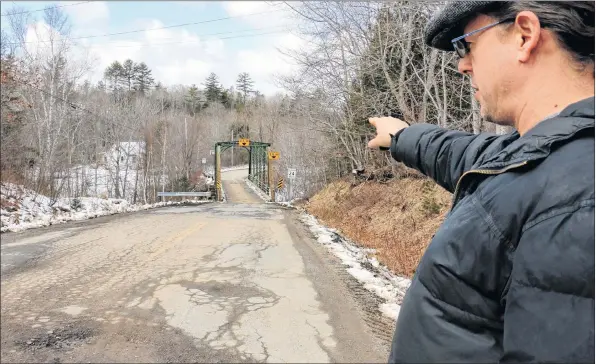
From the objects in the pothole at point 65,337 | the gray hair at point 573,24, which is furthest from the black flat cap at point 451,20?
the pothole at point 65,337

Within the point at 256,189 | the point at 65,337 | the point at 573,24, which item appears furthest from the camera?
the point at 256,189

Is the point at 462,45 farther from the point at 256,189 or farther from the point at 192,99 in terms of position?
the point at 256,189

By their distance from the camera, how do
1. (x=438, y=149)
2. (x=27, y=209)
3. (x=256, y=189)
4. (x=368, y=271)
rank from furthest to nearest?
(x=368, y=271)
(x=256, y=189)
(x=438, y=149)
(x=27, y=209)

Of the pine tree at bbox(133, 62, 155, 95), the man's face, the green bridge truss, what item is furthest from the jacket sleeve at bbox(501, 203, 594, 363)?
the green bridge truss

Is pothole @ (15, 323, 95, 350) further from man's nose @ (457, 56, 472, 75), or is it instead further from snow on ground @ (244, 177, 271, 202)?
man's nose @ (457, 56, 472, 75)

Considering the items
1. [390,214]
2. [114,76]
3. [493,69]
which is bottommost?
[390,214]

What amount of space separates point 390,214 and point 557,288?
9596 mm

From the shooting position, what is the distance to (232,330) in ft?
7.81

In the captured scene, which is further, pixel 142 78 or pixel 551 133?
pixel 142 78

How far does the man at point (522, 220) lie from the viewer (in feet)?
2.11

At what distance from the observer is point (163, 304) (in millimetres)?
2268

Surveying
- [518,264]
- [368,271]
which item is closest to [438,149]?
[518,264]

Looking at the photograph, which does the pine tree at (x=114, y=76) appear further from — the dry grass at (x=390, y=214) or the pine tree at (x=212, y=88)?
the dry grass at (x=390, y=214)

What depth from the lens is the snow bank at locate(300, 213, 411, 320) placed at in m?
3.93
